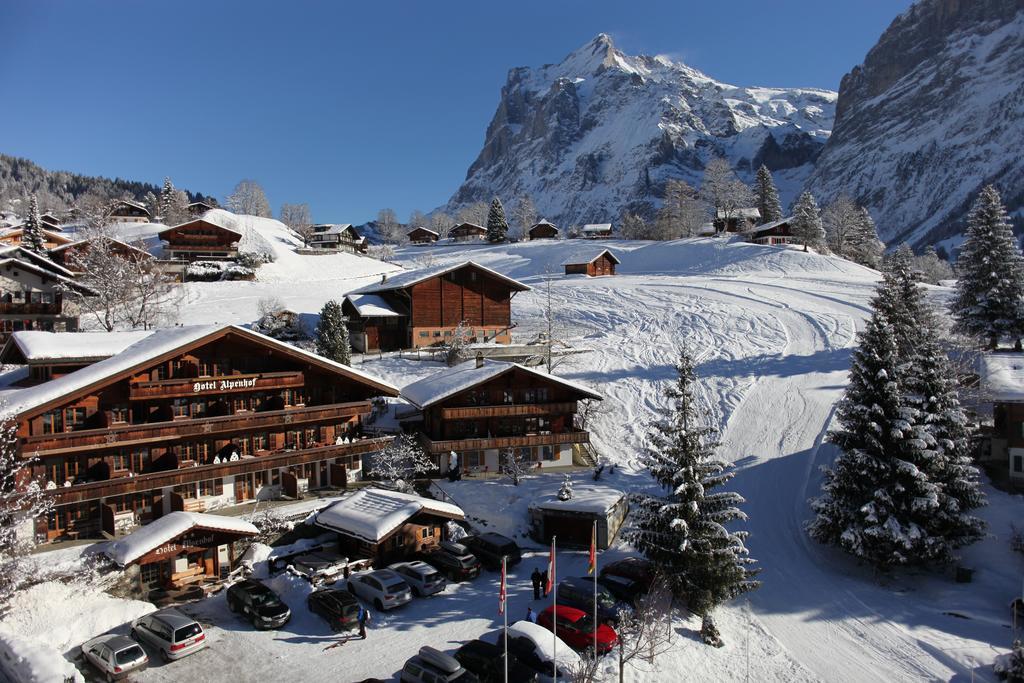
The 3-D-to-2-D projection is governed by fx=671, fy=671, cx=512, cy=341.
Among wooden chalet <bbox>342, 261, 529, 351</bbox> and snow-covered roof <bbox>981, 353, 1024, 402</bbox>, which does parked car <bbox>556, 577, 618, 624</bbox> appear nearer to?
snow-covered roof <bbox>981, 353, 1024, 402</bbox>

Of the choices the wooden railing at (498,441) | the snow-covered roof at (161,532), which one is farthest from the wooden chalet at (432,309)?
the snow-covered roof at (161,532)

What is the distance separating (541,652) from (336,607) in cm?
722

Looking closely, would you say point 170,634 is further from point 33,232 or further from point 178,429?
point 33,232

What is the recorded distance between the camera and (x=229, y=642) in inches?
836

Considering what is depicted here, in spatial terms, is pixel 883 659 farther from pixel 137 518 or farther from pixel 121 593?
pixel 137 518

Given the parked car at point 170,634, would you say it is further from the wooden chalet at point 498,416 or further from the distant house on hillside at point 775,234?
the distant house on hillside at point 775,234

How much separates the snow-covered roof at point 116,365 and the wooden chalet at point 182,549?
6.14m

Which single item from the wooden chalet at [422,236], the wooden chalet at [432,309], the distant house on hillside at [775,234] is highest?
the wooden chalet at [422,236]

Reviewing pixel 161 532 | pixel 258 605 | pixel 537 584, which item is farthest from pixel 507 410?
pixel 161 532

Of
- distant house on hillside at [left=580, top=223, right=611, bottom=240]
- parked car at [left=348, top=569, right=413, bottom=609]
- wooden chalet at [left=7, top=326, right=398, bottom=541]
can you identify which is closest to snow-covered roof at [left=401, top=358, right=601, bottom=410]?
wooden chalet at [left=7, top=326, right=398, bottom=541]

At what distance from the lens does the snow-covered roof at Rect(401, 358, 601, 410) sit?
35.8m

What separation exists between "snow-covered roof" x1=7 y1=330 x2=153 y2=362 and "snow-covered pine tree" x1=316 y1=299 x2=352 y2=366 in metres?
13.3

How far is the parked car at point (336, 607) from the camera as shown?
22.1 m

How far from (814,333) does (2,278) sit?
66.4 meters
